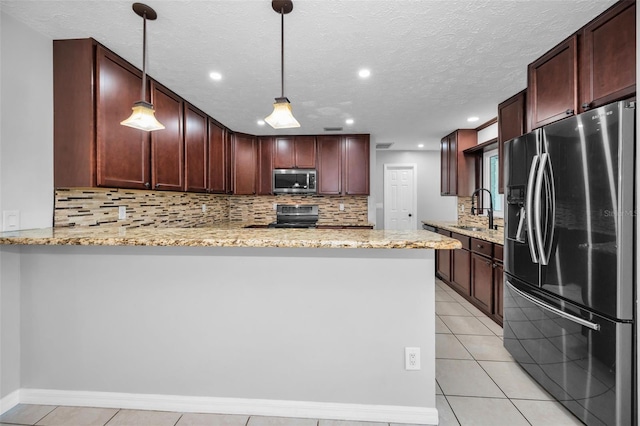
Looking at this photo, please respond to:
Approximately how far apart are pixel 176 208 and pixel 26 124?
1.83 metres

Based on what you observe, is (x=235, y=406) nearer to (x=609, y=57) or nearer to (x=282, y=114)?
(x=282, y=114)

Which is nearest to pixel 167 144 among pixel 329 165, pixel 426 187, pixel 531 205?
pixel 329 165

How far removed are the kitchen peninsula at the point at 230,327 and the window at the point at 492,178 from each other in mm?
2918

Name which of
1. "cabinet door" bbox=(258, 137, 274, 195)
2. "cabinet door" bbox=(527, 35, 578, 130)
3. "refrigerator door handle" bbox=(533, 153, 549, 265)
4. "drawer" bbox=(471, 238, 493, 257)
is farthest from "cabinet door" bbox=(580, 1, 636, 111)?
"cabinet door" bbox=(258, 137, 274, 195)

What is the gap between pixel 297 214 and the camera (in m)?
4.97

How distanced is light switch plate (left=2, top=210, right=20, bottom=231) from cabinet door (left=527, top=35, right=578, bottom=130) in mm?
3514

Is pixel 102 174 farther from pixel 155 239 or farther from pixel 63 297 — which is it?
pixel 155 239

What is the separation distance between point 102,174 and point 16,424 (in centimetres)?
149

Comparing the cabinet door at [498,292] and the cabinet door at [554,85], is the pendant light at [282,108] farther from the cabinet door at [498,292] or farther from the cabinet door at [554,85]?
the cabinet door at [498,292]

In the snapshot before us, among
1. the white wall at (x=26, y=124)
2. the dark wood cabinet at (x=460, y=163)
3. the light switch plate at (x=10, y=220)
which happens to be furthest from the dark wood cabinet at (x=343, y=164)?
the light switch plate at (x=10, y=220)

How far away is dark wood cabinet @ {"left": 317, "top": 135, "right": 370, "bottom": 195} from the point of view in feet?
15.1

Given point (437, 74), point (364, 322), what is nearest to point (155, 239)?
point (364, 322)

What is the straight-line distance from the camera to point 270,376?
1.76 meters

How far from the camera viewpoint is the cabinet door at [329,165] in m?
4.61
